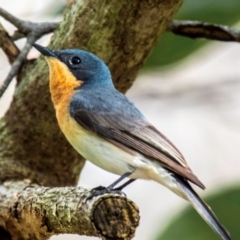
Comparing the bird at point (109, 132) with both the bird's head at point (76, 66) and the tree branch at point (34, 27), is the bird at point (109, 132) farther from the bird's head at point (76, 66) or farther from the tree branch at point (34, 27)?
the tree branch at point (34, 27)

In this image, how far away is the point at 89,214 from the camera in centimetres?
150

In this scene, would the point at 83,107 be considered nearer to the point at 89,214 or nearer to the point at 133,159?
the point at 133,159

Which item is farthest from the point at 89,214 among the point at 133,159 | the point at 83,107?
the point at 83,107

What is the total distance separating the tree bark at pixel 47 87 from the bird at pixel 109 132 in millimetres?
77

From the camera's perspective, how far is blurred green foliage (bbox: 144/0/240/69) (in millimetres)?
2363

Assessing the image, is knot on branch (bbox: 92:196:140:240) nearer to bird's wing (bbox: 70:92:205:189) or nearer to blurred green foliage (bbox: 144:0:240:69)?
bird's wing (bbox: 70:92:205:189)

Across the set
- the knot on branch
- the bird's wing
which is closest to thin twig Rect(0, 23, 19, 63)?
the bird's wing

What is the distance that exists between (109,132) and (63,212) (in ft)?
1.22

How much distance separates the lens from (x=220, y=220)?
2141 mm

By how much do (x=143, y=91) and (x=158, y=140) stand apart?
6.66 feet

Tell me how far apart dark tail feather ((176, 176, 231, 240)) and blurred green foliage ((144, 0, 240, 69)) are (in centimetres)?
66

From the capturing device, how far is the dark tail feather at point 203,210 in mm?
1704

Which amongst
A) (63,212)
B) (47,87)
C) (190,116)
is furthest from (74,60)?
(190,116)

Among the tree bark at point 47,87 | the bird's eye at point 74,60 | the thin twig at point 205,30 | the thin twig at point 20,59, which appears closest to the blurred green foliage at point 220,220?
the tree bark at point 47,87
